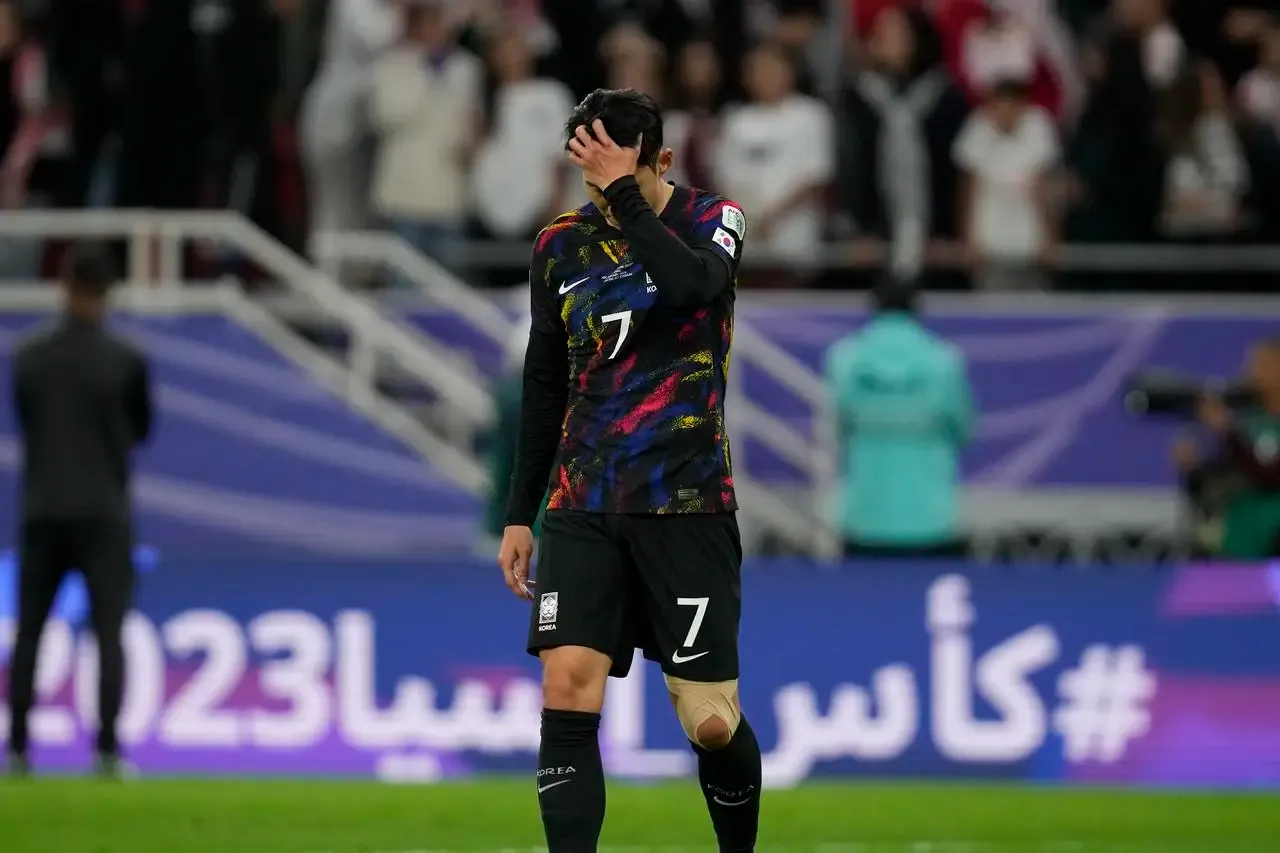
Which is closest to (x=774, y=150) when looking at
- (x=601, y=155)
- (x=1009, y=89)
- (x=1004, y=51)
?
(x=1009, y=89)

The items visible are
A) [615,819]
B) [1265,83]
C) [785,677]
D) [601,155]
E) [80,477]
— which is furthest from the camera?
[1265,83]

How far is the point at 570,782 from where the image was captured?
7.11m

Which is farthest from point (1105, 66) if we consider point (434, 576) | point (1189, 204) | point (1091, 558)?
point (434, 576)

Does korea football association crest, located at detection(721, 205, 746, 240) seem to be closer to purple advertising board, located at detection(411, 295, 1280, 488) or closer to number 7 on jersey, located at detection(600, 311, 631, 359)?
number 7 on jersey, located at detection(600, 311, 631, 359)

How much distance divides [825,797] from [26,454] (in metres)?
4.09

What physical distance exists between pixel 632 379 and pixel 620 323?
0.51 feet

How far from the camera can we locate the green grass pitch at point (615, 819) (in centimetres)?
939

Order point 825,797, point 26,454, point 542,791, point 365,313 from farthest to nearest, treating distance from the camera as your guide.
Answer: point 365,313
point 26,454
point 825,797
point 542,791

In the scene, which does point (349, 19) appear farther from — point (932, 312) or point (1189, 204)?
point (1189, 204)

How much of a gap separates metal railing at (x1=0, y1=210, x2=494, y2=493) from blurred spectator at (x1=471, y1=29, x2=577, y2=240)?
3.56 feet

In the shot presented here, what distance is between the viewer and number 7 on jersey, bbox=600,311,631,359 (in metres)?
7.26

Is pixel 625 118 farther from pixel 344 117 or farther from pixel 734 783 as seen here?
pixel 344 117

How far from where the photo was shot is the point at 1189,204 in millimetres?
17469

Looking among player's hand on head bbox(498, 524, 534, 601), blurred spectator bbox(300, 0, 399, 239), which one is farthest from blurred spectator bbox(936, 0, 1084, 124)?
player's hand on head bbox(498, 524, 534, 601)
